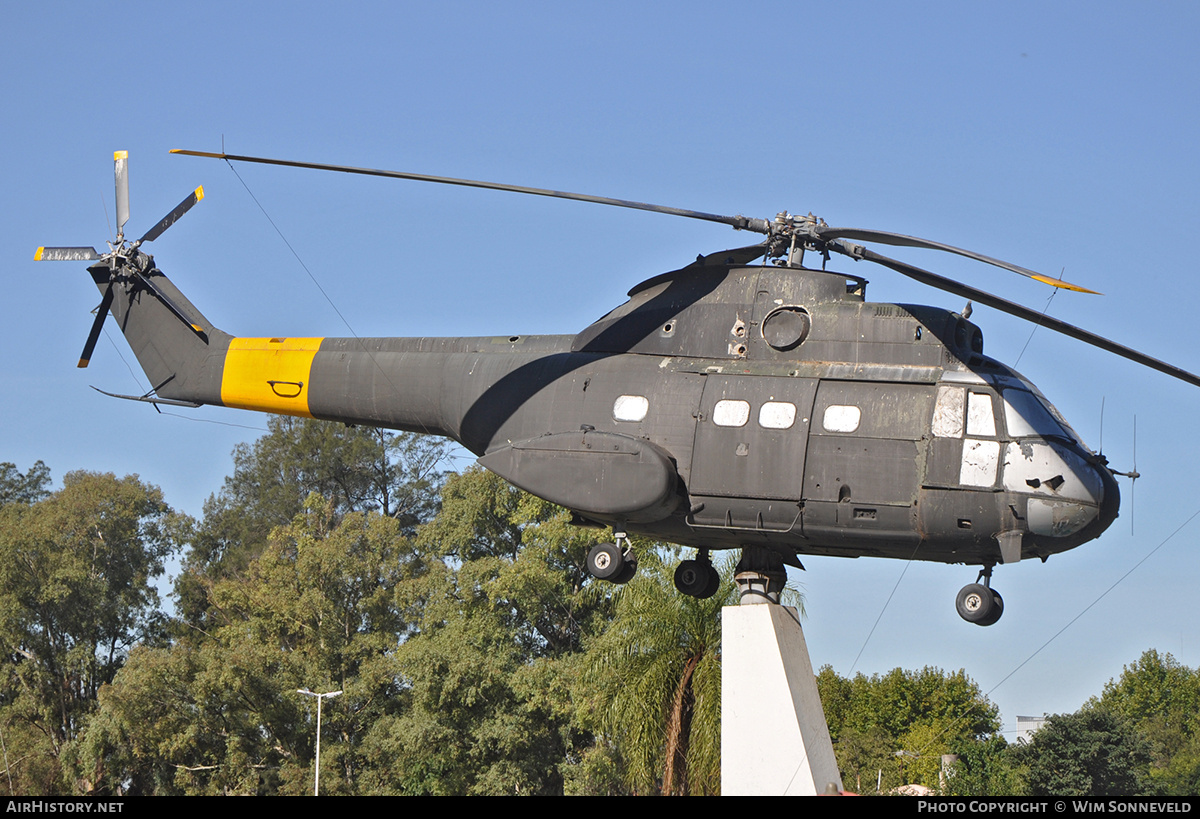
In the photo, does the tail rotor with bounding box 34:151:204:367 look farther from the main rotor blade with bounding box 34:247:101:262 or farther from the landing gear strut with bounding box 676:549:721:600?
the landing gear strut with bounding box 676:549:721:600

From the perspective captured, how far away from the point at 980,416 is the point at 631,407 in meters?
4.42

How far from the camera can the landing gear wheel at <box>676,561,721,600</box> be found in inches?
683

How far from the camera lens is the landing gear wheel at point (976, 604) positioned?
584 inches

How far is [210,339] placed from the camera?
2075 cm

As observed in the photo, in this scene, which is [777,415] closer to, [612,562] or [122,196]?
[612,562]

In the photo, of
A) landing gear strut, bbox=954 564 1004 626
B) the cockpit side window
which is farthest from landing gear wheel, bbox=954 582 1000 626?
the cockpit side window

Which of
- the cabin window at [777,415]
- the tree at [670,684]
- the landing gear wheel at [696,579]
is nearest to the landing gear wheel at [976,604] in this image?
the cabin window at [777,415]

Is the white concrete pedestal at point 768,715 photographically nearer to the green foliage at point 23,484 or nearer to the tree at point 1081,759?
the tree at point 1081,759

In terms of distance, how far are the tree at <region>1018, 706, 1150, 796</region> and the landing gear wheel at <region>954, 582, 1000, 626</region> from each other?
34.1 meters

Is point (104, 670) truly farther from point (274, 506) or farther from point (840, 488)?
point (840, 488)

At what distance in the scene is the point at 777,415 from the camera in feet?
50.8
